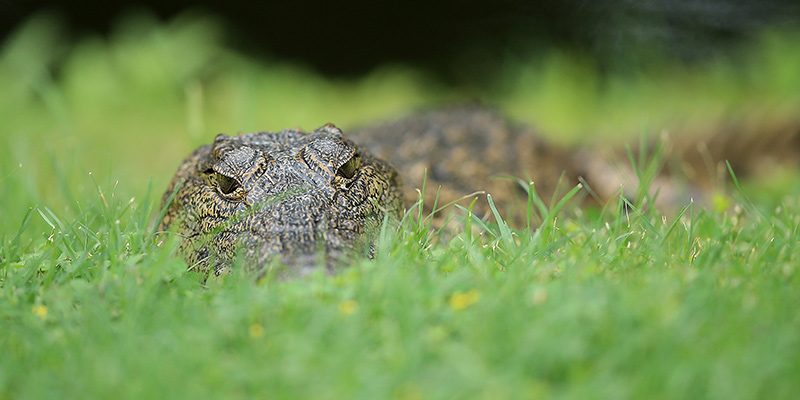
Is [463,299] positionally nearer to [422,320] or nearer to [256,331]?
[422,320]

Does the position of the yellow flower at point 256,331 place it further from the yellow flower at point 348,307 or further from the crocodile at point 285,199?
the crocodile at point 285,199

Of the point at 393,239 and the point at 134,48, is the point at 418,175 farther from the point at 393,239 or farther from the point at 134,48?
the point at 134,48

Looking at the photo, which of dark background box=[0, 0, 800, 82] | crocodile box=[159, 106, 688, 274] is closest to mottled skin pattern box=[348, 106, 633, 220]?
crocodile box=[159, 106, 688, 274]

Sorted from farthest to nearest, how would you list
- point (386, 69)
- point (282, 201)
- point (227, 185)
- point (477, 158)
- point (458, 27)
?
point (386, 69) < point (458, 27) < point (477, 158) < point (227, 185) < point (282, 201)

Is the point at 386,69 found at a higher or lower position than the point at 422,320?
lower

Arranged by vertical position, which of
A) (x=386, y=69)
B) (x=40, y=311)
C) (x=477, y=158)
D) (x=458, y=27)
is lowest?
(x=386, y=69)

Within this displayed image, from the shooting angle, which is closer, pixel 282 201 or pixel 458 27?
pixel 282 201

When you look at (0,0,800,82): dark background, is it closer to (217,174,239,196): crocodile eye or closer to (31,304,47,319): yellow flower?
(217,174,239,196): crocodile eye

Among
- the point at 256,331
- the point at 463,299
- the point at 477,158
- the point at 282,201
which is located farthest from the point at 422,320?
the point at 477,158
